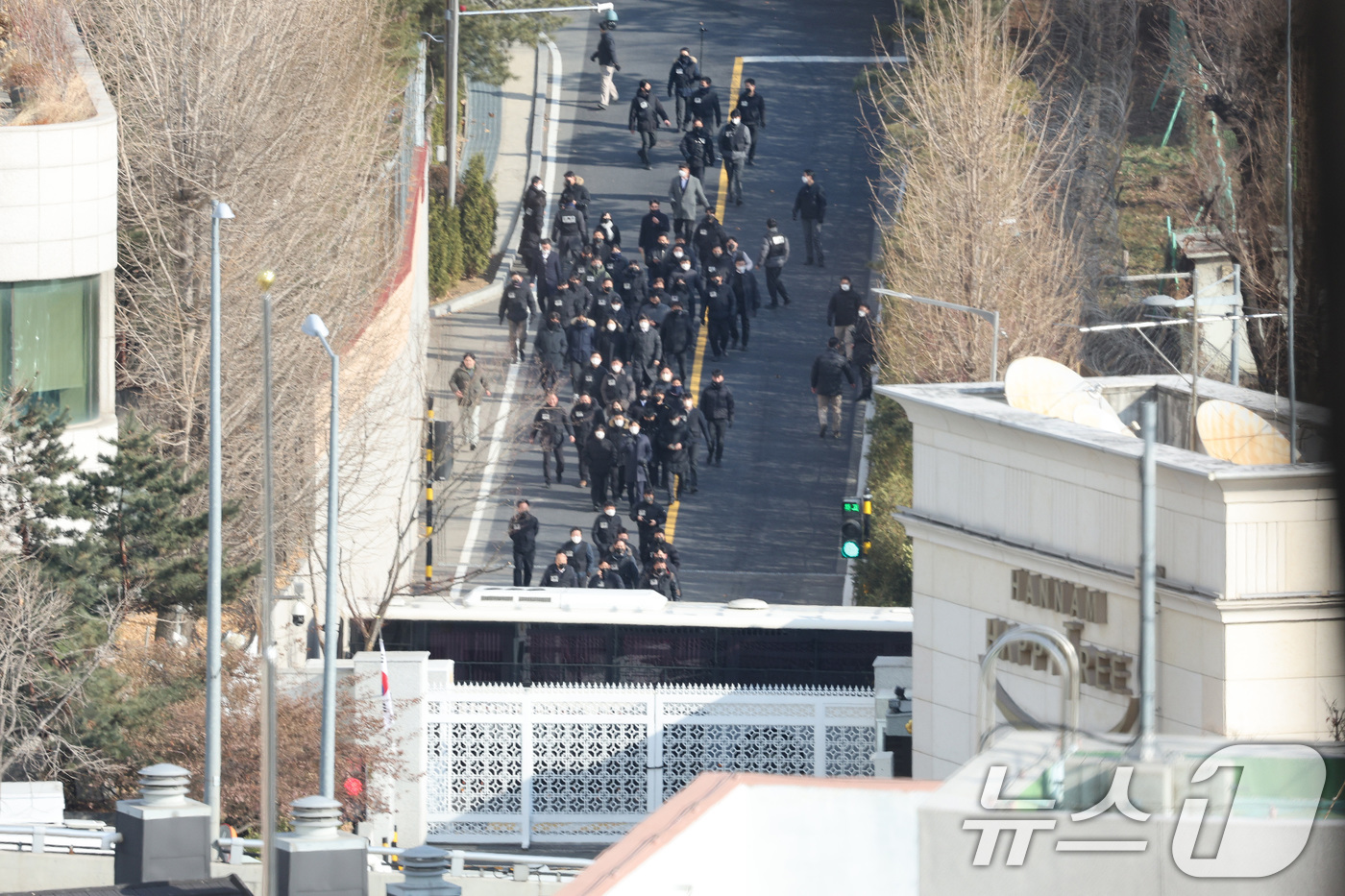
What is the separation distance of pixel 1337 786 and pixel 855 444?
2906 centimetres

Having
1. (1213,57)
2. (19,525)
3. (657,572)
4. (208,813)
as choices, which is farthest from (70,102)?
(1213,57)

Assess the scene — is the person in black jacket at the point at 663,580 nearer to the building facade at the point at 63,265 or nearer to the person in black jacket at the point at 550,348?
the person in black jacket at the point at 550,348

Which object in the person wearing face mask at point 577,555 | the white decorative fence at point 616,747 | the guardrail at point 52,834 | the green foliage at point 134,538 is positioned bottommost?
the white decorative fence at point 616,747

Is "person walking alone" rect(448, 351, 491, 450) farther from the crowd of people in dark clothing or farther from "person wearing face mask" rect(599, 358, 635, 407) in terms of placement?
"person wearing face mask" rect(599, 358, 635, 407)

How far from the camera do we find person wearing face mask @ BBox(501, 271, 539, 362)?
39.9 meters

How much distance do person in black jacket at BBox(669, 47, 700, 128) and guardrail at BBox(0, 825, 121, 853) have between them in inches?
1234

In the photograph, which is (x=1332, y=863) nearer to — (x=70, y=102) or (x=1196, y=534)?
(x=1196, y=534)

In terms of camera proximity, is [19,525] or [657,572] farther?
[657,572]

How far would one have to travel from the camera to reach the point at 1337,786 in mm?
10680

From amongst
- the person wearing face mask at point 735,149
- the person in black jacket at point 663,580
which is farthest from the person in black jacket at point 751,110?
the person in black jacket at point 663,580

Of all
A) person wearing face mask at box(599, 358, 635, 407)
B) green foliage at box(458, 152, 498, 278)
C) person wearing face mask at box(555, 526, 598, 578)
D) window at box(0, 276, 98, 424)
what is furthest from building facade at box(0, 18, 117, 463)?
green foliage at box(458, 152, 498, 278)

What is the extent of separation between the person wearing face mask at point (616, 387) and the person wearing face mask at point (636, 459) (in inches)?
34.3

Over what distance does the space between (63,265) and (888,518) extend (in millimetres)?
12743

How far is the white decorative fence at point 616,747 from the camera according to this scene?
2909 centimetres
